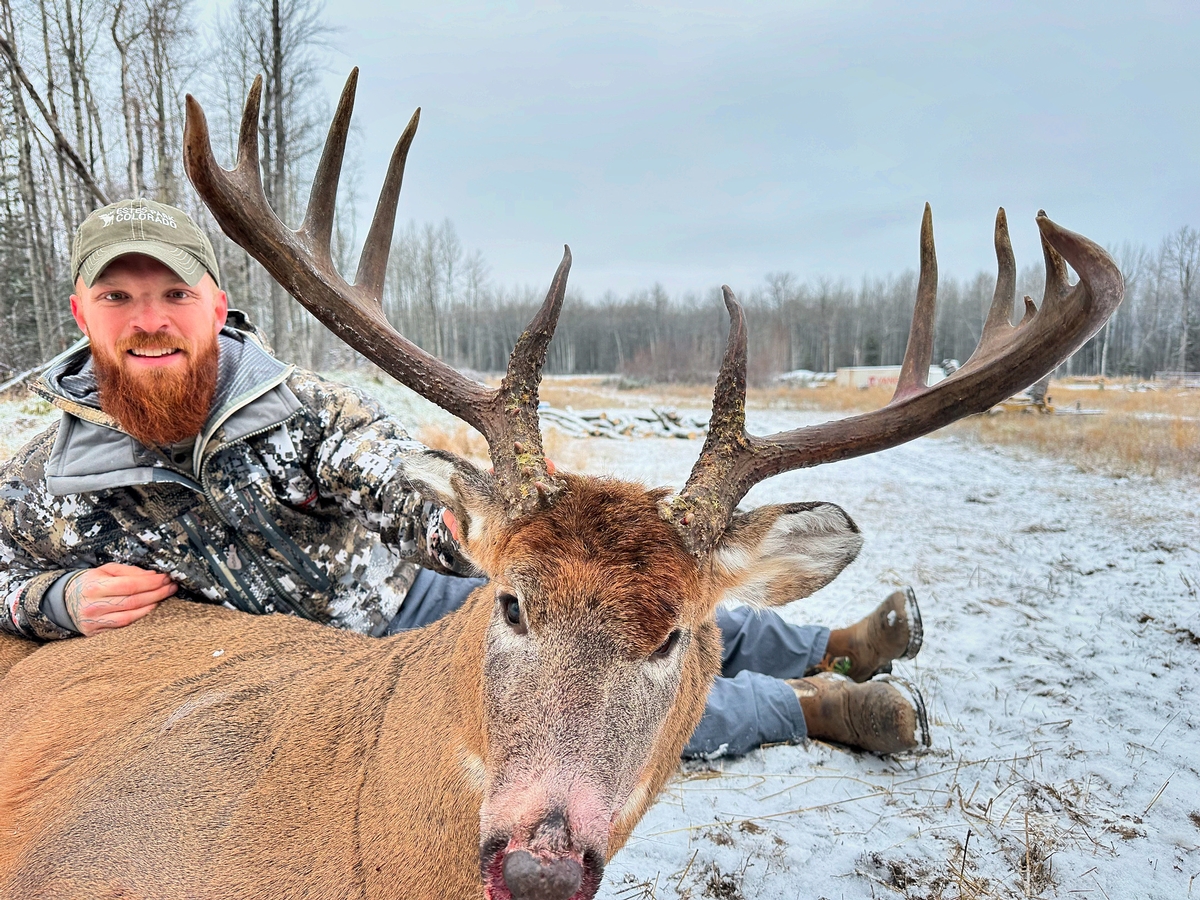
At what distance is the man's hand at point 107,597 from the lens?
2.99 metres

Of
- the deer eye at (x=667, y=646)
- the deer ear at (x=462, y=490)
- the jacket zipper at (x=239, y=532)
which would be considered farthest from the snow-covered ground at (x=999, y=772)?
the jacket zipper at (x=239, y=532)

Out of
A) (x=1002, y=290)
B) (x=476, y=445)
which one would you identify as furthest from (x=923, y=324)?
(x=476, y=445)

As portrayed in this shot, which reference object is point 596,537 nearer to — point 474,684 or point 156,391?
point 474,684

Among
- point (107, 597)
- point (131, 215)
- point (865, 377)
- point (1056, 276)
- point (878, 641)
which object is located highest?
point (865, 377)

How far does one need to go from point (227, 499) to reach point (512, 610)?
205 centimetres

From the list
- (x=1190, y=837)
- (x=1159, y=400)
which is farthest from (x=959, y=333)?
(x=1190, y=837)

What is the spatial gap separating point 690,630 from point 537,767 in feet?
2.24

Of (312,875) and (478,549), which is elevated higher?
(478,549)

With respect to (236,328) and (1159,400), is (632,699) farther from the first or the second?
(1159,400)

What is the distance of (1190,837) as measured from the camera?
9.76 feet

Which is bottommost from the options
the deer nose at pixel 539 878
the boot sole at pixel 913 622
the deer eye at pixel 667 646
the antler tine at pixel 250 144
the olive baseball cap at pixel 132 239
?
the boot sole at pixel 913 622

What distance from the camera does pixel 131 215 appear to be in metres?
3.15

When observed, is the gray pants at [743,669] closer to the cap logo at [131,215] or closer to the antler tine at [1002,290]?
the antler tine at [1002,290]

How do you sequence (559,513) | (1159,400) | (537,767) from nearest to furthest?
(537,767), (559,513), (1159,400)
